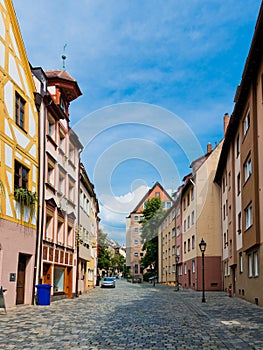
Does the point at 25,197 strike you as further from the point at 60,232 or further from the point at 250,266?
the point at 250,266

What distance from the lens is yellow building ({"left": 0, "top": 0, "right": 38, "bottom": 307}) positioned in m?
17.6

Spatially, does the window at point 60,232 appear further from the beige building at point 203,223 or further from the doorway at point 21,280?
the beige building at point 203,223

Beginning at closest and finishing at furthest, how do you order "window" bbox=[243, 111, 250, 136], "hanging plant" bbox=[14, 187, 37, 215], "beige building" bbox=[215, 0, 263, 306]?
"hanging plant" bbox=[14, 187, 37, 215], "beige building" bbox=[215, 0, 263, 306], "window" bbox=[243, 111, 250, 136]

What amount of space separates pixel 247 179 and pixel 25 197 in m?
11.1

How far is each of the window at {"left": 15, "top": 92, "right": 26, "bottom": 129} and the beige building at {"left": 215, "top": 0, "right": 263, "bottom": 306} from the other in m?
10.2

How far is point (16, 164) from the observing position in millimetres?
19078

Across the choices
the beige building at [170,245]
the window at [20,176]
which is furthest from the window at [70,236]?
the beige building at [170,245]

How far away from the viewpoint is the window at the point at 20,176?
19.1 m

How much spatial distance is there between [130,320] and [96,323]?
4.62 feet

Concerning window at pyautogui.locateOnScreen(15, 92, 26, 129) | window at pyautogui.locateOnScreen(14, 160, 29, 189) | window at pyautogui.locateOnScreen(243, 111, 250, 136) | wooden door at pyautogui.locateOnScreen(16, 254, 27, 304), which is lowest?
wooden door at pyautogui.locateOnScreen(16, 254, 27, 304)

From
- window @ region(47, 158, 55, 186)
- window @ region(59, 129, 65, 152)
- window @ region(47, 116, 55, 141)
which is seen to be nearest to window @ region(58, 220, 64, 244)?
window @ region(47, 158, 55, 186)

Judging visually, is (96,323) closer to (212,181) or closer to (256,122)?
(256,122)

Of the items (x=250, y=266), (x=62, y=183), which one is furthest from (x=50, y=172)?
(x=250, y=266)

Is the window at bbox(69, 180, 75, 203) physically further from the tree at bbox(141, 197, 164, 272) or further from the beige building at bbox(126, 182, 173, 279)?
the beige building at bbox(126, 182, 173, 279)
